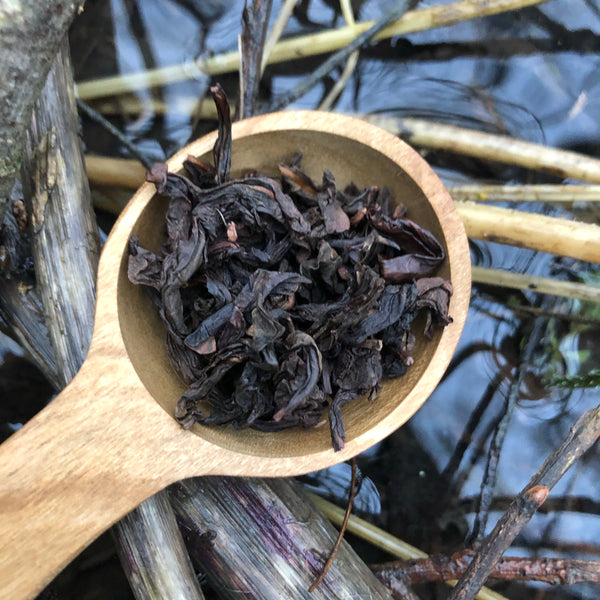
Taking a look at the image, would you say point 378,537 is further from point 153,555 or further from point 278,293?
→ point 278,293

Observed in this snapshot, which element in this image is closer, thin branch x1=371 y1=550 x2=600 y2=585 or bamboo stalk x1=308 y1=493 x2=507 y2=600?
thin branch x1=371 y1=550 x2=600 y2=585

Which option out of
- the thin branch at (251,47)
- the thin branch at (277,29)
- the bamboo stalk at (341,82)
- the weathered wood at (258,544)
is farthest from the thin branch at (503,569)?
the thin branch at (277,29)

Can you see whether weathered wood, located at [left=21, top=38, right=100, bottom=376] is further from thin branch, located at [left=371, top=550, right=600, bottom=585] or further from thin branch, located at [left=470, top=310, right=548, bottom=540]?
thin branch, located at [left=470, top=310, right=548, bottom=540]

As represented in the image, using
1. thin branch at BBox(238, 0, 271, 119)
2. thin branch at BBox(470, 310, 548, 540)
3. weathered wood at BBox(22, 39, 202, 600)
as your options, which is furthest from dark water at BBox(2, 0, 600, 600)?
weathered wood at BBox(22, 39, 202, 600)

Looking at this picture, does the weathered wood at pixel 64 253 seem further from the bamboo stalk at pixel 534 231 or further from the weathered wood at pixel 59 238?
the bamboo stalk at pixel 534 231

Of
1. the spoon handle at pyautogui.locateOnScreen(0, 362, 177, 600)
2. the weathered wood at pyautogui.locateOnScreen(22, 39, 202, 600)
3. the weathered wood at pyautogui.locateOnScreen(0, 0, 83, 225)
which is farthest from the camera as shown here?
the weathered wood at pyautogui.locateOnScreen(22, 39, 202, 600)

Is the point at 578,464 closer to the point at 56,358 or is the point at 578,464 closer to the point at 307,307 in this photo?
the point at 307,307
